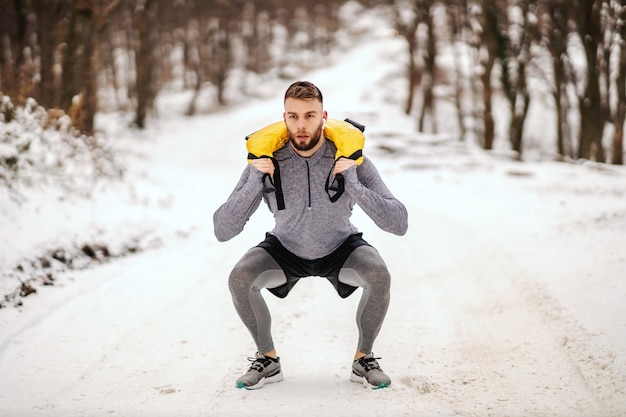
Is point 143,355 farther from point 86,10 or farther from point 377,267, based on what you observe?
point 86,10

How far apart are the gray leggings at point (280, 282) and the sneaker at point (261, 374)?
2.8 inches

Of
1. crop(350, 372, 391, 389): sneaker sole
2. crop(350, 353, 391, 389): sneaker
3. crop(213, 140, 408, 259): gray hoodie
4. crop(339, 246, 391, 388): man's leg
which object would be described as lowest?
crop(350, 372, 391, 389): sneaker sole

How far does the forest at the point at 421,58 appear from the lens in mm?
12484

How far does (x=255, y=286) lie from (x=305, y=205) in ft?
1.98

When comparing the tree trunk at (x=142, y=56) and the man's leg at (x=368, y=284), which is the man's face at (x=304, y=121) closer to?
the man's leg at (x=368, y=284)

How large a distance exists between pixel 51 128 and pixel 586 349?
7.92 m

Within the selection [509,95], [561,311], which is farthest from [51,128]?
[509,95]

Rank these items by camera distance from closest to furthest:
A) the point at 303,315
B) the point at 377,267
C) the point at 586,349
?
1. the point at 377,267
2. the point at 586,349
3. the point at 303,315

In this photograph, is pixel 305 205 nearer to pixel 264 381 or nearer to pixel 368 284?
pixel 368 284

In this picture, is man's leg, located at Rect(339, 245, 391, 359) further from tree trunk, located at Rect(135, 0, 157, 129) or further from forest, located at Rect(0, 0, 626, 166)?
tree trunk, located at Rect(135, 0, 157, 129)

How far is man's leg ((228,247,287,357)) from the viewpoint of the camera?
326 centimetres

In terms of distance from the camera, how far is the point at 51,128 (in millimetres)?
8258

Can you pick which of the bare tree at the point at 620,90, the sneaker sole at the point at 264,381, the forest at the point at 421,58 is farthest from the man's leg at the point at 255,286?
the bare tree at the point at 620,90

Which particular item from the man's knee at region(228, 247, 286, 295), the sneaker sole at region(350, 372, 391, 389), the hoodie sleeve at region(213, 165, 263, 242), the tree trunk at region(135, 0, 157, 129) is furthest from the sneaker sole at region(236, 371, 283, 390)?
the tree trunk at region(135, 0, 157, 129)
